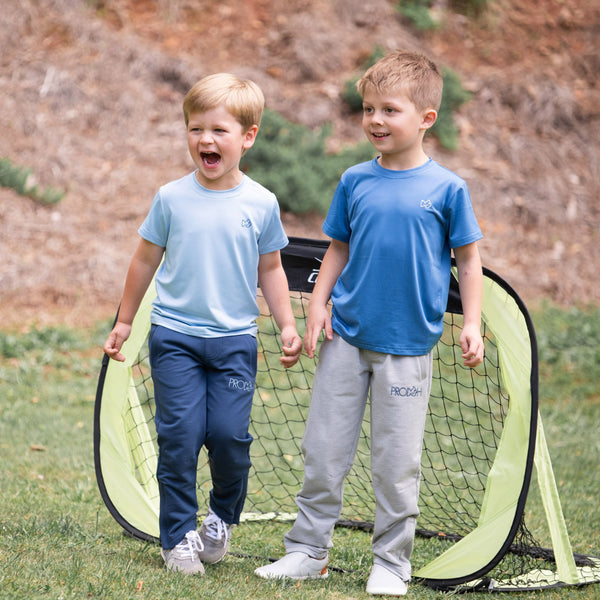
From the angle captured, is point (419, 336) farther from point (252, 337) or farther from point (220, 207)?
point (220, 207)

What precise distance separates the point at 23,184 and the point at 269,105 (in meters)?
3.49

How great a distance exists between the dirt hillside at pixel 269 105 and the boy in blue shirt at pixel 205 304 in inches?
193

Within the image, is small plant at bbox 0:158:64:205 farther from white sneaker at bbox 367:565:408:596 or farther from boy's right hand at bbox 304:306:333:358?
white sneaker at bbox 367:565:408:596

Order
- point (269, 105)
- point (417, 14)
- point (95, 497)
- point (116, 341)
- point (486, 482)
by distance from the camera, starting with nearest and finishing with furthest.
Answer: point (116, 341) < point (486, 482) < point (95, 497) < point (269, 105) < point (417, 14)

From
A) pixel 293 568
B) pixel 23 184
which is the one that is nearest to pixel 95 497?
pixel 293 568

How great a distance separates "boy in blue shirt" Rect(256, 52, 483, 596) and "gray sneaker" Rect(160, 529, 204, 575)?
0.80 feet

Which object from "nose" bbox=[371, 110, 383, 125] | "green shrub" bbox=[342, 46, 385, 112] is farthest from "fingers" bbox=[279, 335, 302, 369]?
"green shrub" bbox=[342, 46, 385, 112]

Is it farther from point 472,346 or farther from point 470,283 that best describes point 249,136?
point 472,346

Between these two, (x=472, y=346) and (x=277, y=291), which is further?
(x=277, y=291)

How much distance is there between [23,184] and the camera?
7.95 meters

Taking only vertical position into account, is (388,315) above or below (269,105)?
above

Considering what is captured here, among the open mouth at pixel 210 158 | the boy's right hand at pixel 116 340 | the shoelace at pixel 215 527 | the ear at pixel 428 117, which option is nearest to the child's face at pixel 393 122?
the ear at pixel 428 117

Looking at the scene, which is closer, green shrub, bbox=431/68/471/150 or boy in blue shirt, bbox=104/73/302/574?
boy in blue shirt, bbox=104/73/302/574

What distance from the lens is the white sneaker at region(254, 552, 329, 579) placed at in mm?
2900
